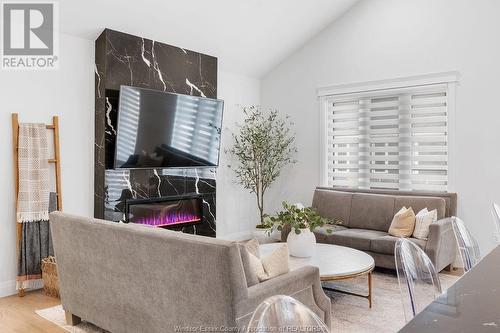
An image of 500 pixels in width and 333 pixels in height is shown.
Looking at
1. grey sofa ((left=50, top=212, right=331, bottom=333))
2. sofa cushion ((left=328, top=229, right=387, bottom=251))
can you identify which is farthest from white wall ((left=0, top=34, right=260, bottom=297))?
sofa cushion ((left=328, top=229, right=387, bottom=251))

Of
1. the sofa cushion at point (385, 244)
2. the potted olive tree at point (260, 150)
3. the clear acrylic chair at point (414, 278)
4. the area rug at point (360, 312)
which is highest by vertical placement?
the potted olive tree at point (260, 150)

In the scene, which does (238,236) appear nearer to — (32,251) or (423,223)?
(423,223)

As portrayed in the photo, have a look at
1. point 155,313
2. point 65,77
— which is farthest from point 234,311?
point 65,77

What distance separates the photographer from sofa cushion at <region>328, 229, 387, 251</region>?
4602mm

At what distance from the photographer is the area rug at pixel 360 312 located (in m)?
3.12

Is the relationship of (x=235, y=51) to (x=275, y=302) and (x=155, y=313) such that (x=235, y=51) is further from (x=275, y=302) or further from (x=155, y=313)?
(x=275, y=302)

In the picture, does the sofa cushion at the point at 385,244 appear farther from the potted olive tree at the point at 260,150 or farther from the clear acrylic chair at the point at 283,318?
the clear acrylic chair at the point at 283,318

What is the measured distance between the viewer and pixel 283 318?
114 cm

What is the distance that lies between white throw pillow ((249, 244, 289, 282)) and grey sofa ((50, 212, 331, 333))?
0.18 ft

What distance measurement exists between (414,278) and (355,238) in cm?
306

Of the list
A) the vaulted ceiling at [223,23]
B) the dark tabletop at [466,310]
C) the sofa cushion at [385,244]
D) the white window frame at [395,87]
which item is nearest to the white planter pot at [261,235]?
the white window frame at [395,87]

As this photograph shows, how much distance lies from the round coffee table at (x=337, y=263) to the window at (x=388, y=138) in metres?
1.89

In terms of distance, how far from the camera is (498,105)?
4656 millimetres

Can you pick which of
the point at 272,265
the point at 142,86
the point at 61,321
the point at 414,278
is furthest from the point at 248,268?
the point at 142,86
